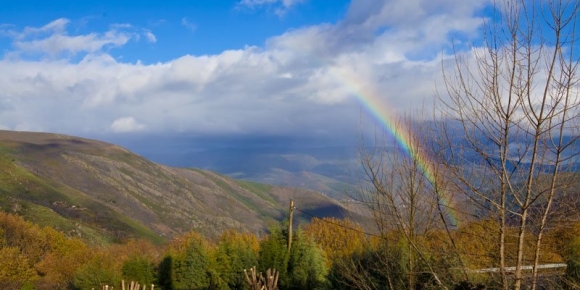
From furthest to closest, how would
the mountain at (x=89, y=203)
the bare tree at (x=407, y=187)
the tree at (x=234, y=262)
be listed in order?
the mountain at (x=89, y=203), the tree at (x=234, y=262), the bare tree at (x=407, y=187)

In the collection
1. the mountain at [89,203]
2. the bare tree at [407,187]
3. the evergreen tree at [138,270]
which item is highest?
the bare tree at [407,187]

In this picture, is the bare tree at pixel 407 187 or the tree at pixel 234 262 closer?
the bare tree at pixel 407 187

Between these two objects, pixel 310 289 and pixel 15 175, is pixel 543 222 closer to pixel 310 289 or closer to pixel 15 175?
pixel 310 289

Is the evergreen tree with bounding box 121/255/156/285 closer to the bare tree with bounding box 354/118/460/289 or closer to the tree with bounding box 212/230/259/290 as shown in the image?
the tree with bounding box 212/230/259/290

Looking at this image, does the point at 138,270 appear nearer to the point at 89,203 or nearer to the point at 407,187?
the point at 407,187

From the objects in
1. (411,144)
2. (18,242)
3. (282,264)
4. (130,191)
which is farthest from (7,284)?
(130,191)

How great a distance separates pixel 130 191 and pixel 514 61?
195116mm

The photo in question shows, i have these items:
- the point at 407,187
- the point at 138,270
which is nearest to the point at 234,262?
the point at 138,270

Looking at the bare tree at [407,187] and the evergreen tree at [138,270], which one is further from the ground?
the bare tree at [407,187]

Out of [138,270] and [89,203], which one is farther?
[89,203]

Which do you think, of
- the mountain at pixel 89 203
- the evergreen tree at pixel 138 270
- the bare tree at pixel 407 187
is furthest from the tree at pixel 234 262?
the mountain at pixel 89 203

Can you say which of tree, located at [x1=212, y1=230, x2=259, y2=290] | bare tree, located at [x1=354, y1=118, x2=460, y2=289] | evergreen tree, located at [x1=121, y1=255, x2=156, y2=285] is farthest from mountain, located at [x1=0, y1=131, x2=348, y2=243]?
bare tree, located at [x1=354, y1=118, x2=460, y2=289]

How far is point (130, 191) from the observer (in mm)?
186625

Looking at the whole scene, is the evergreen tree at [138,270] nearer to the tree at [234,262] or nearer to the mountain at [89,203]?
the tree at [234,262]
